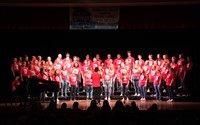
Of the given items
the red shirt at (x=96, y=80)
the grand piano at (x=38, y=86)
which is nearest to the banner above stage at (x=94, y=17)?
the red shirt at (x=96, y=80)

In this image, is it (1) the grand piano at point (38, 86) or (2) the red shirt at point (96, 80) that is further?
(2) the red shirt at point (96, 80)

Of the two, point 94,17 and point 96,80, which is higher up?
point 94,17

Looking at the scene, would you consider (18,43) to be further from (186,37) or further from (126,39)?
(186,37)

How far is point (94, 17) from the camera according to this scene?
1496 cm

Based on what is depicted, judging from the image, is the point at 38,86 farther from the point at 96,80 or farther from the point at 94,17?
the point at 94,17

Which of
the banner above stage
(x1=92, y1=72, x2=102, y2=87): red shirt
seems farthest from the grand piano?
the banner above stage

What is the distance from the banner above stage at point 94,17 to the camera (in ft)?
49.0

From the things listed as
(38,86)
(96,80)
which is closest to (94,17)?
(96,80)

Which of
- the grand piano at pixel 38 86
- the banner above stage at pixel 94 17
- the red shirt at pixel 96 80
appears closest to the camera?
the grand piano at pixel 38 86

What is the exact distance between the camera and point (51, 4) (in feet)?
48.0

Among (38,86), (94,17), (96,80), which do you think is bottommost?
(38,86)

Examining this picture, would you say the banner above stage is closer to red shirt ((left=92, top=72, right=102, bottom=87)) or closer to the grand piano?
red shirt ((left=92, top=72, right=102, bottom=87))

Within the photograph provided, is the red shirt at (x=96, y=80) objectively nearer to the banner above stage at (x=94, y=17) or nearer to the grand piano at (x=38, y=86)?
the banner above stage at (x=94, y=17)

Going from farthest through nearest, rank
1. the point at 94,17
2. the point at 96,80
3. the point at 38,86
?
the point at 94,17 → the point at 96,80 → the point at 38,86
